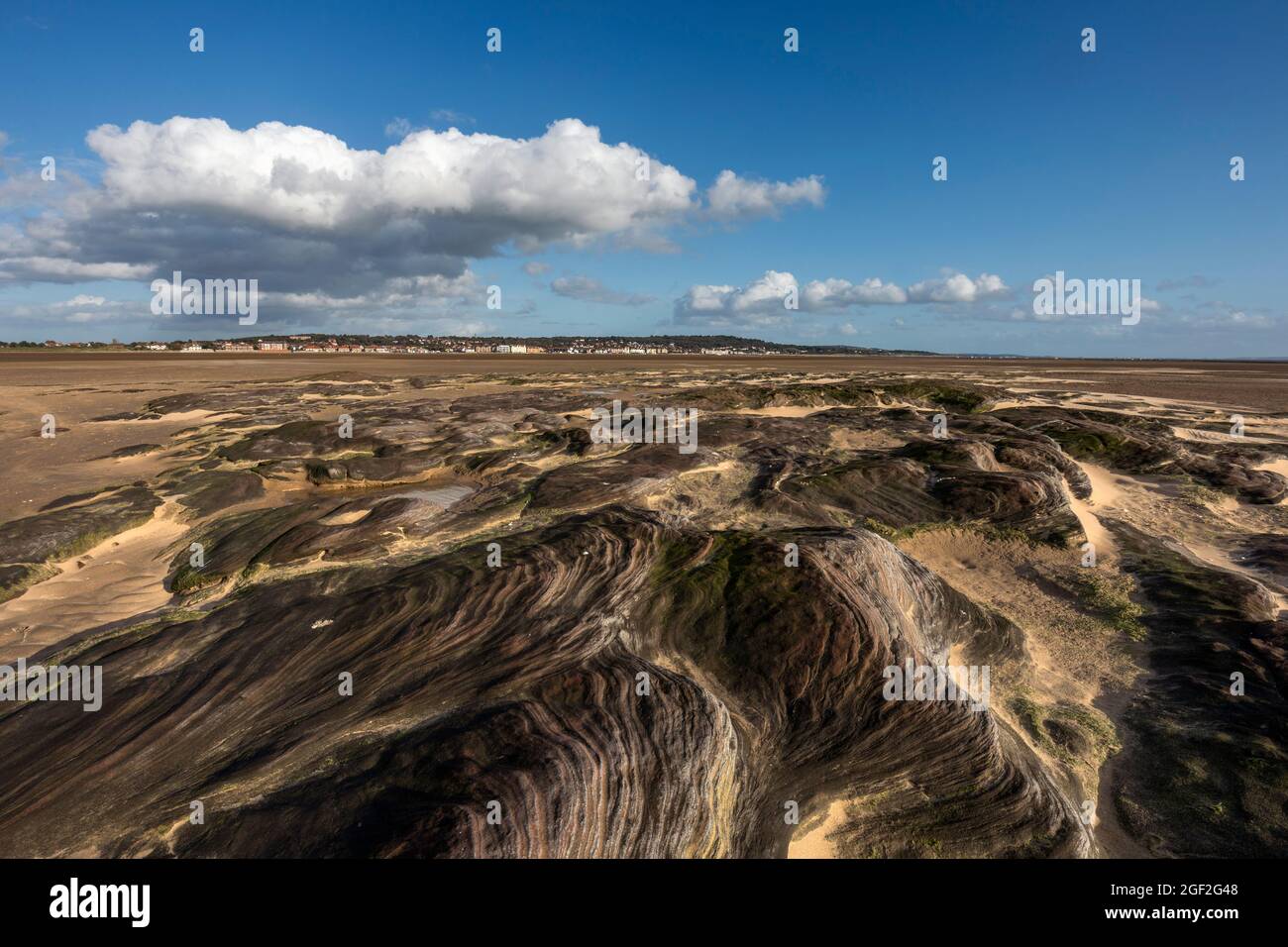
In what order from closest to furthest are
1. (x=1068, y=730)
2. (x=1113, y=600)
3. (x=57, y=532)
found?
(x=1068, y=730), (x=1113, y=600), (x=57, y=532)

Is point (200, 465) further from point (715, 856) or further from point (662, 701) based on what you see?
point (715, 856)

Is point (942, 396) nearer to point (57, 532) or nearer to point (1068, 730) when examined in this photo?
point (1068, 730)

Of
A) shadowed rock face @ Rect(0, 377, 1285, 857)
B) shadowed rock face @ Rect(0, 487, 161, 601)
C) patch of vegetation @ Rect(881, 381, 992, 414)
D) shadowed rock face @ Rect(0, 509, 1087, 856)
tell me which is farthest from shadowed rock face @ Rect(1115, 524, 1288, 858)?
patch of vegetation @ Rect(881, 381, 992, 414)

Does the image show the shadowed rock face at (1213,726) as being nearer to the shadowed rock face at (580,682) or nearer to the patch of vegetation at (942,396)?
the shadowed rock face at (580,682)

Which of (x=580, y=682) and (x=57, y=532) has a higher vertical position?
(x=57, y=532)

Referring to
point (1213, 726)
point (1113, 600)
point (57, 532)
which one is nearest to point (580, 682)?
point (1213, 726)
